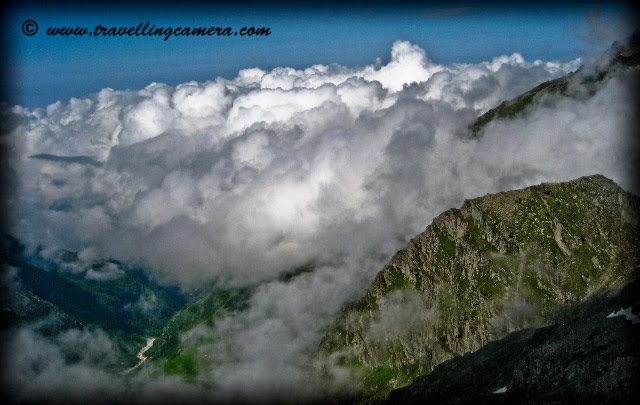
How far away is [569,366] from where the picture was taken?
161 feet

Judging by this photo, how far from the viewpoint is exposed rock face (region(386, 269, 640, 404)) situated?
1614 inches

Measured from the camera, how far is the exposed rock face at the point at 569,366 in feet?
135

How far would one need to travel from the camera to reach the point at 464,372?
7788cm

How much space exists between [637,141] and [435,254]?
356ft

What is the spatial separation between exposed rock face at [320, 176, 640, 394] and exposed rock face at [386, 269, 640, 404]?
4327cm

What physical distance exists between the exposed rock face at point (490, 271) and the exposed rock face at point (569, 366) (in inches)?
1703

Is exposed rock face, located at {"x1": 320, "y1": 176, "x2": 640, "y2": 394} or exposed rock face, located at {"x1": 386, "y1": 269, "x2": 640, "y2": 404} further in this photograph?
exposed rock face, located at {"x1": 320, "y1": 176, "x2": 640, "y2": 394}

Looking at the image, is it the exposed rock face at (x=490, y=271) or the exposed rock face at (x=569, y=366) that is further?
the exposed rock face at (x=490, y=271)

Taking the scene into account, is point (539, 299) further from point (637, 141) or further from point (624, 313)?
point (637, 141)

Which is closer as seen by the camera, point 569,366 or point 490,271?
point 569,366

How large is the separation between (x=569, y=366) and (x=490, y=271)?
76107 mm

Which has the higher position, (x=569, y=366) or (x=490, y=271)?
(x=490, y=271)

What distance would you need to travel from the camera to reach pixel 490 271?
405 feet

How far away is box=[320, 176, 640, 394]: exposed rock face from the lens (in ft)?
381
